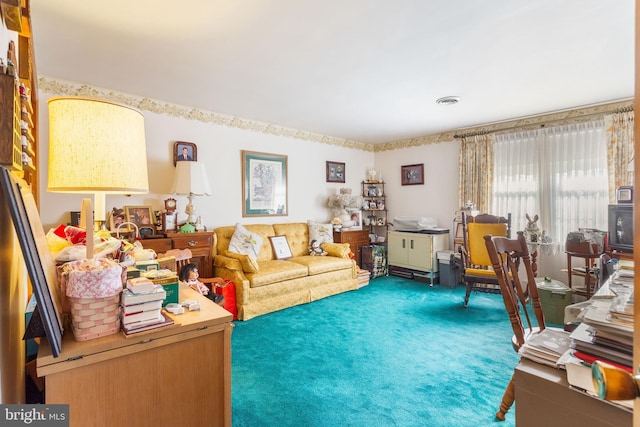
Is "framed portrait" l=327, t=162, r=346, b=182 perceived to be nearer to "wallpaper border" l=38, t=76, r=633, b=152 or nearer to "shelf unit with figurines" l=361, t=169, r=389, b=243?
"wallpaper border" l=38, t=76, r=633, b=152

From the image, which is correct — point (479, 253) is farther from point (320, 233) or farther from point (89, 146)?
point (89, 146)

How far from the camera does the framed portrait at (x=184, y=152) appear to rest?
378 centimetres

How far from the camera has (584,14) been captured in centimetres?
195

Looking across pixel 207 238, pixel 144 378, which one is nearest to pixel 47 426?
pixel 144 378

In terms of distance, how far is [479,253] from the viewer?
12.3 ft

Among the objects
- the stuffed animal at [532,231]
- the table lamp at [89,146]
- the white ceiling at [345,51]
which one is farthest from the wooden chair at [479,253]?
the table lamp at [89,146]

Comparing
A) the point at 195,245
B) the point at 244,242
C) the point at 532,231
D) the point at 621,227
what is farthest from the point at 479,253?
the point at 195,245

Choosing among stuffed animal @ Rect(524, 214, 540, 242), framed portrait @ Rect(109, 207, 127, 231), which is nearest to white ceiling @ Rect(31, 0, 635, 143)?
framed portrait @ Rect(109, 207, 127, 231)

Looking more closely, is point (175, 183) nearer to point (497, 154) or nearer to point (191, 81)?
point (191, 81)

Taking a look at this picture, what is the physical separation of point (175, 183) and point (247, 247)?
115 cm

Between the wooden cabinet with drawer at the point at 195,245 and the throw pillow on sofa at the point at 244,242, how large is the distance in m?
0.30

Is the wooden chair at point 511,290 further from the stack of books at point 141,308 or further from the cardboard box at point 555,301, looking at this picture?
the cardboard box at point 555,301

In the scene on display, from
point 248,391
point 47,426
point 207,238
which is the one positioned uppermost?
point 207,238

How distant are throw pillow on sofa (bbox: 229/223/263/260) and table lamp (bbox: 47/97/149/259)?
9.06ft
